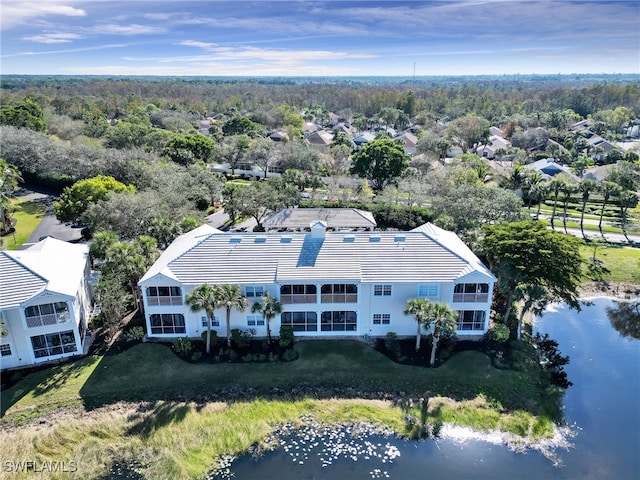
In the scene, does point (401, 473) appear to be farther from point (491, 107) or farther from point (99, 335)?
point (491, 107)

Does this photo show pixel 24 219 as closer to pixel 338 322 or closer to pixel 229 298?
pixel 229 298

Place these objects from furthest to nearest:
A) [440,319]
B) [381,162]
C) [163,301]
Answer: [381,162]
[163,301]
[440,319]

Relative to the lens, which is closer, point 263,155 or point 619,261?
point 619,261

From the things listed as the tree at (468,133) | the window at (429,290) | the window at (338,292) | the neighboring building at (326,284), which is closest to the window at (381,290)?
the neighboring building at (326,284)

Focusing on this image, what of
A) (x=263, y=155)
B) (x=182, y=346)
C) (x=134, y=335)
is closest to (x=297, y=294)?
(x=182, y=346)

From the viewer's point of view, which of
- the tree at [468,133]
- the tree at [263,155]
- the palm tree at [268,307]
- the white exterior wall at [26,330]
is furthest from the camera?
the tree at [468,133]

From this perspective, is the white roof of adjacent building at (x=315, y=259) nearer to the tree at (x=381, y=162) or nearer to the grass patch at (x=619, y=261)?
the grass patch at (x=619, y=261)

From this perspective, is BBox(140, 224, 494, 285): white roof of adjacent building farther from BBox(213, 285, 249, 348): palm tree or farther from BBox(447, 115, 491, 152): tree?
BBox(447, 115, 491, 152): tree
